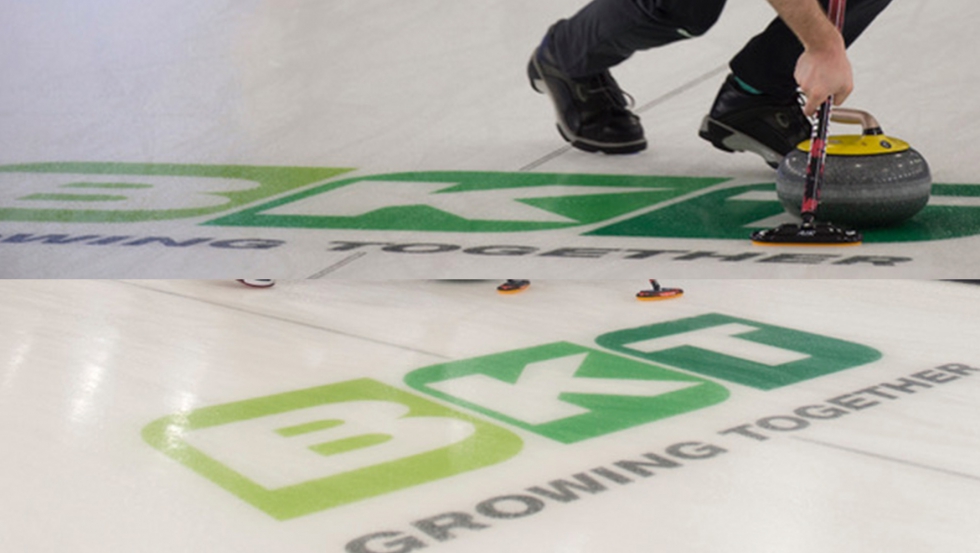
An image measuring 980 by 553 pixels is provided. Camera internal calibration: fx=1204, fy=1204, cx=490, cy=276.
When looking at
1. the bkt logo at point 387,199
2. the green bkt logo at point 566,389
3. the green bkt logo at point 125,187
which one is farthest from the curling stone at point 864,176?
the green bkt logo at point 125,187

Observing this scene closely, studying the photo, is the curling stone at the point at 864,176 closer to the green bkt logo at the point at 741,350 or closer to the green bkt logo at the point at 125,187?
the green bkt logo at the point at 741,350

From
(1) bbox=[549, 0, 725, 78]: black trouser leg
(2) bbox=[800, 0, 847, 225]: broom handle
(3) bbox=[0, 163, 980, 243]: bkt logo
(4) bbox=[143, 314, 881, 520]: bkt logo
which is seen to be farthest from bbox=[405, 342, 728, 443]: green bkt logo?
(1) bbox=[549, 0, 725, 78]: black trouser leg

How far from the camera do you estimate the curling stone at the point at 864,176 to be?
6.27 ft

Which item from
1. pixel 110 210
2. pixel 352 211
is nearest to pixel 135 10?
pixel 110 210

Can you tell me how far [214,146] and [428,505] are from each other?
1.44m

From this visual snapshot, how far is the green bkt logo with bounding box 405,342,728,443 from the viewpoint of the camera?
3.89 ft

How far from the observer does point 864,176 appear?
191cm

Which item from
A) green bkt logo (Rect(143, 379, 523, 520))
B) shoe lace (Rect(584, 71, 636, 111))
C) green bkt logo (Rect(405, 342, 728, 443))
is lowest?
green bkt logo (Rect(143, 379, 523, 520))

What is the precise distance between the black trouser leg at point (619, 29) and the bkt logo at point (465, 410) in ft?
2.62

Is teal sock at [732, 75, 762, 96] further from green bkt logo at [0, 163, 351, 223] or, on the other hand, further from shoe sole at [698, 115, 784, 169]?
green bkt logo at [0, 163, 351, 223]

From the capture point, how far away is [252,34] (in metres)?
2.20

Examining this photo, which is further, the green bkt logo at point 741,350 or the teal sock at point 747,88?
the teal sock at point 747,88

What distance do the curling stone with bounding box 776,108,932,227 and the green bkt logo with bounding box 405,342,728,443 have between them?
683 mm

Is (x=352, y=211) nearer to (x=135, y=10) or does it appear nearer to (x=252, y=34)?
(x=252, y=34)
